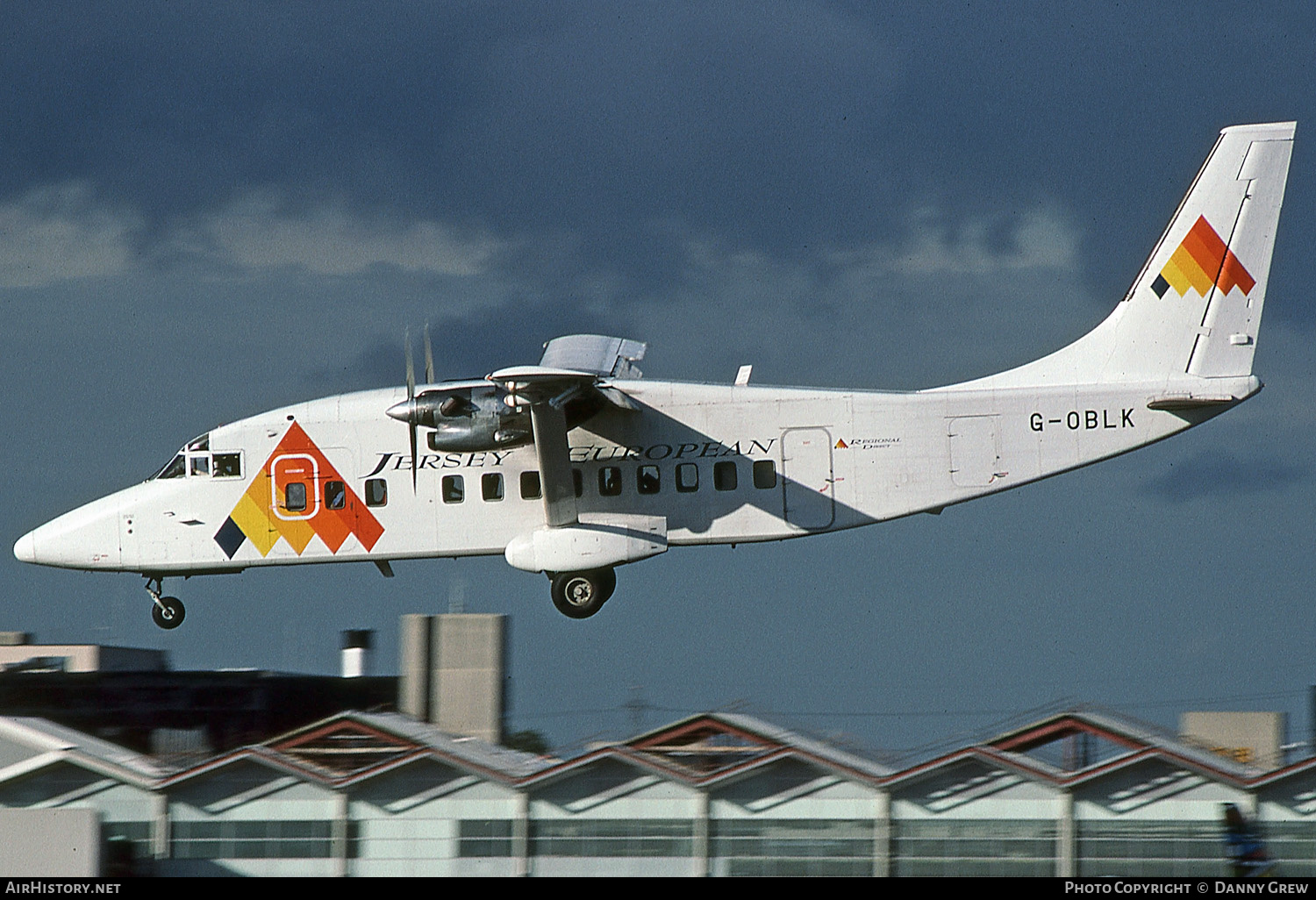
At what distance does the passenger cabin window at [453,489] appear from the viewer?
2380 centimetres

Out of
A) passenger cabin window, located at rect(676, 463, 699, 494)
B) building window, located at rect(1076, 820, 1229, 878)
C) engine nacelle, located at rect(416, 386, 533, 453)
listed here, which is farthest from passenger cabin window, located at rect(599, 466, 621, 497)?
building window, located at rect(1076, 820, 1229, 878)

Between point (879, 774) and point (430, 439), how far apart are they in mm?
13584

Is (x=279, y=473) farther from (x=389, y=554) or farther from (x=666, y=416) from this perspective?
(x=666, y=416)

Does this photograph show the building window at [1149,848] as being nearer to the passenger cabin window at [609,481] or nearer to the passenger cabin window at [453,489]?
the passenger cabin window at [609,481]

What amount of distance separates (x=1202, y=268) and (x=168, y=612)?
58.5ft

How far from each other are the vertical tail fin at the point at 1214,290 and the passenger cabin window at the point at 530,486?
7276 mm

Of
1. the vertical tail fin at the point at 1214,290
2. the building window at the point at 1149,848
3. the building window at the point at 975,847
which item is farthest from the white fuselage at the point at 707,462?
the building window at the point at 1149,848

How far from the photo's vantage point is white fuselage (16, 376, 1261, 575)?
23.2 m

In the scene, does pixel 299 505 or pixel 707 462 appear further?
pixel 299 505

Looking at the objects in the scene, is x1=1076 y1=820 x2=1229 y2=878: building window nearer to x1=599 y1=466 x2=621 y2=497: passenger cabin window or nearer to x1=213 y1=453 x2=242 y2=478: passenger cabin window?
x1=599 y1=466 x2=621 y2=497: passenger cabin window

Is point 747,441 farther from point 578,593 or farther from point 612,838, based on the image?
point 612,838

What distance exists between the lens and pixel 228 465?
24.6 m

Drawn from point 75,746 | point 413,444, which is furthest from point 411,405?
point 75,746
